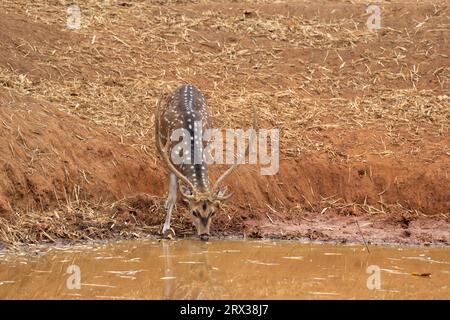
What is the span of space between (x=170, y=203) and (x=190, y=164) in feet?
2.10

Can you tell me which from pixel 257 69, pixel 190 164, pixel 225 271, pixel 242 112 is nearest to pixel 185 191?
pixel 190 164

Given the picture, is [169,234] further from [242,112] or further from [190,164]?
[242,112]

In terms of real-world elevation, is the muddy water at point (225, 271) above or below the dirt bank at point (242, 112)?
below

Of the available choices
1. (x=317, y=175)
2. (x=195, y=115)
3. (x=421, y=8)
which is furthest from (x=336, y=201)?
(x=421, y=8)

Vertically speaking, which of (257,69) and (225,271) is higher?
(257,69)

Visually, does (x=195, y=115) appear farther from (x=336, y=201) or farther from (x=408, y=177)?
(x=408, y=177)

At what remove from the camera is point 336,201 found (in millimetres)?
15664

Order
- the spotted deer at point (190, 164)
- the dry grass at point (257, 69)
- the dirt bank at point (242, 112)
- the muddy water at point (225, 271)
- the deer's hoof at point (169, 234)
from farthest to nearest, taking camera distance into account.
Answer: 1. the dry grass at point (257, 69)
2. the dirt bank at point (242, 112)
3. the deer's hoof at point (169, 234)
4. the spotted deer at point (190, 164)
5. the muddy water at point (225, 271)

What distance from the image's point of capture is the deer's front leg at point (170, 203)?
45.6 feet

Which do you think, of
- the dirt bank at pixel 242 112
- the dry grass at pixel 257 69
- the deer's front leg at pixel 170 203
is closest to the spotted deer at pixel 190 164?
the deer's front leg at pixel 170 203

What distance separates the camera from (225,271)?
477 inches

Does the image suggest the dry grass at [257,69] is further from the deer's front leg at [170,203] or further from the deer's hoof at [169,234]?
the deer's hoof at [169,234]

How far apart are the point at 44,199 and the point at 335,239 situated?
4218mm

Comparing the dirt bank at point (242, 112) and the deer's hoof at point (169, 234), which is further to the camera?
the dirt bank at point (242, 112)
